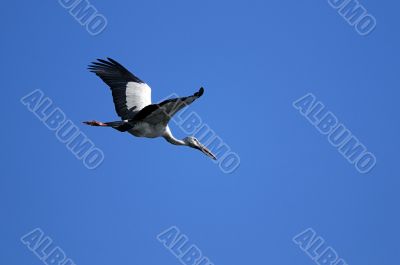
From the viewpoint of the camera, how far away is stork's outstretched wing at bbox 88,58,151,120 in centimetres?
1833

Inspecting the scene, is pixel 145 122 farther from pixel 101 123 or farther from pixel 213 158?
pixel 213 158

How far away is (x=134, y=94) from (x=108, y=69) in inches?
49.1

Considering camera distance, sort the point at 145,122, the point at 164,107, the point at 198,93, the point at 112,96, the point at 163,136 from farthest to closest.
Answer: the point at 112,96 < the point at 163,136 < the point at 145,122 < the point at 164,107 < the point at 198,93

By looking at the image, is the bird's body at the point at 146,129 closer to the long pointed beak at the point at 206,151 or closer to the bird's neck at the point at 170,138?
the bird's neck at the point at 170,138

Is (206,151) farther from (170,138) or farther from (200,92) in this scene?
(200,92)

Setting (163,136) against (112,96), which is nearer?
(163,136)

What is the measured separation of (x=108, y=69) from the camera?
19312mm

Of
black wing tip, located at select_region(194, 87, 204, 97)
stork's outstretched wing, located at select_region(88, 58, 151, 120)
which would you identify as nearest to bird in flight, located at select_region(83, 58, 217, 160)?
stork's outstretched wing, located at select_region(88, 58, 151, 120)

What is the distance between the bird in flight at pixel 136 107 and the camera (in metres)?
15.6

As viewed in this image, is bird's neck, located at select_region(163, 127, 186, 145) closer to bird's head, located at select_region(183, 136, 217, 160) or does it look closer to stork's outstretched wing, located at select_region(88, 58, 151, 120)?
bird's head, located at select_region(183, 136, 217, 160)

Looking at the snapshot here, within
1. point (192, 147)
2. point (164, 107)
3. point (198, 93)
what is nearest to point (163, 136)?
point (192, 147)

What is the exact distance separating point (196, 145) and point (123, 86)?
2.76 metres

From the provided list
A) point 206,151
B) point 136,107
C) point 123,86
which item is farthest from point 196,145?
point 123,86

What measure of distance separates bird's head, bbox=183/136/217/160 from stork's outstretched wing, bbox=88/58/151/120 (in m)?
1.54
